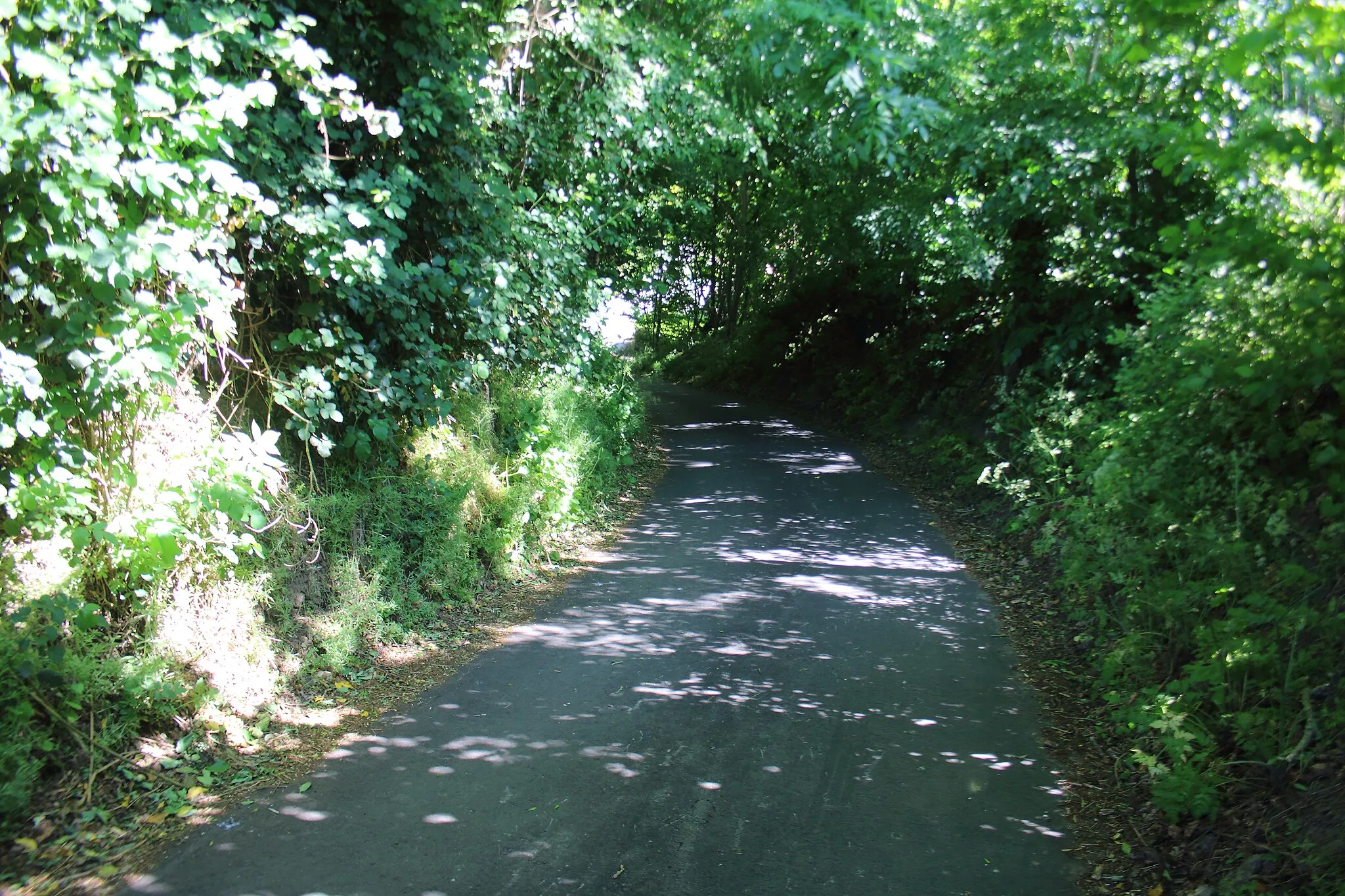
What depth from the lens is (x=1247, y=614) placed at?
4934mm

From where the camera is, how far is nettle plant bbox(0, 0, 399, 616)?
4.00 meters

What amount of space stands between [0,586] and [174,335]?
150 cm

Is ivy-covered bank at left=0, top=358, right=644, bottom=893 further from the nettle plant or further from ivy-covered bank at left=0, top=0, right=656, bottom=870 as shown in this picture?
the nettle plant

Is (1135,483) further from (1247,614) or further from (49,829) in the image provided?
(49,829)

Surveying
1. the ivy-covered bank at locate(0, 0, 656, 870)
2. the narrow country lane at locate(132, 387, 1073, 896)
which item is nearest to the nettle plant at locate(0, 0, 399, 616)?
the ivy-covered bank at locate(0, 0, 656, 870)

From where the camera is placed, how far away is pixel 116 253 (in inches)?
168

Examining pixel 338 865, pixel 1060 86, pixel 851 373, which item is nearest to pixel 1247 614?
pixel 338 865

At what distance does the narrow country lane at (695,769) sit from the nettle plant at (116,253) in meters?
1.74

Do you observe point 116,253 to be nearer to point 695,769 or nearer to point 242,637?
point 242,637

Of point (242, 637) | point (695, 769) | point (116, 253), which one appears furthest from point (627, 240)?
point (695, 769)

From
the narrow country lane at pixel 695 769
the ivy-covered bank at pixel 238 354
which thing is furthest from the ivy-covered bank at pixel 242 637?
the narrow country lane at pixel 695 769

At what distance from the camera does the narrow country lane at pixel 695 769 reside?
13.8ft

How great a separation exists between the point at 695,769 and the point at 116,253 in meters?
4.11

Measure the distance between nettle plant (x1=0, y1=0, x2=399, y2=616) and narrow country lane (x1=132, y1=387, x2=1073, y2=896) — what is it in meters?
1.74
